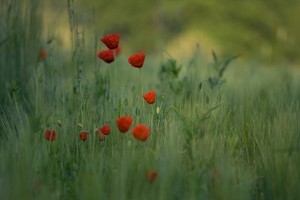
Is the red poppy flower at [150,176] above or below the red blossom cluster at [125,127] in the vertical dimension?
below

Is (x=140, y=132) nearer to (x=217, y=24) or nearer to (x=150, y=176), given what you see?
(x=150, y=176)

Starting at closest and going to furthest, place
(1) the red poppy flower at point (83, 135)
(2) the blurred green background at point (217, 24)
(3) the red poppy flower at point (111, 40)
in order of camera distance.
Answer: (1) the red poppy flower at point (83, 135) → (3) the red poppy flower at point (111, 40) → (2) the blurred green background at point (217, 24)

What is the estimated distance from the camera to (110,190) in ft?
4.91

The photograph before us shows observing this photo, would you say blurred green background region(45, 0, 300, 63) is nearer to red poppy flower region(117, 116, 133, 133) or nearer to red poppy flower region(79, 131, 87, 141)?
red poppy flower region(79, 131, 87, 141)

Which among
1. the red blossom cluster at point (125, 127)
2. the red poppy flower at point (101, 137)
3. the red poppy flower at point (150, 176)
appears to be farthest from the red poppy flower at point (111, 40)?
the red poppy flower at point (150, 176)

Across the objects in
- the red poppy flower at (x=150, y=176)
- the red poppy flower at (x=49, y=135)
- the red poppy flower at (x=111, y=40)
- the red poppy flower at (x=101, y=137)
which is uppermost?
the red poppy flower at (x=111, y=40)

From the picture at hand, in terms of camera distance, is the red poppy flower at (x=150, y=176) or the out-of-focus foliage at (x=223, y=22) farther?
the out-of-focus foliage at (x=223, y=22)

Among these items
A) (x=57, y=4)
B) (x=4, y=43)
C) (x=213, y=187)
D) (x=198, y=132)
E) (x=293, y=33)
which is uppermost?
(x=293, y=33)

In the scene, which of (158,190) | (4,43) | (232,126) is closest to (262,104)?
(232,126)

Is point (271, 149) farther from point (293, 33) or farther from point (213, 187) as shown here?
point (293, 33)

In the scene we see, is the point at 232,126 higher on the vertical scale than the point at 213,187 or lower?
higher

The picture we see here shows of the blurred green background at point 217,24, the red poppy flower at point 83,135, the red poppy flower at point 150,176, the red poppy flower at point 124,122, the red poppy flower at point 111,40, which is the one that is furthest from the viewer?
the blurred green background at point 217,24

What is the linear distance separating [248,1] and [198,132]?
377 inches

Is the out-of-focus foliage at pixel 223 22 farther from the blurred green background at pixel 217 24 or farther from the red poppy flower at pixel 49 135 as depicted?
the red poppy flower at pixel 49 135
